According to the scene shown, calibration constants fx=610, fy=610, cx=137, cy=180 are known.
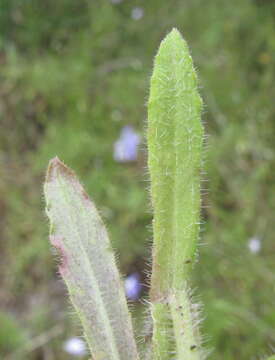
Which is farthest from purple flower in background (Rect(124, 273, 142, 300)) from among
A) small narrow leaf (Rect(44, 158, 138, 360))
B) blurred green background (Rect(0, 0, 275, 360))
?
small narrow leaf (Rect(44, 158, 138, 360))

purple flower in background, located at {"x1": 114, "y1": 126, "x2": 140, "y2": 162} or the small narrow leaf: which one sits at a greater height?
purple flower in background, located at {"x1": 114, "y1": 126, "x2": 140, "y2": 162}

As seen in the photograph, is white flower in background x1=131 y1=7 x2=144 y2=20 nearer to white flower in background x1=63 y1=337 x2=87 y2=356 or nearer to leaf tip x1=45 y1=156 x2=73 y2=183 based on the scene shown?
white flower in background x1=63 y1=337 x2=87 y2=356

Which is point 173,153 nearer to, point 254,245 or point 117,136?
point 254,245

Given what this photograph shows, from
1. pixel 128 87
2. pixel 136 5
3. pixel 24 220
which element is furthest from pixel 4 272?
pixel 136 5

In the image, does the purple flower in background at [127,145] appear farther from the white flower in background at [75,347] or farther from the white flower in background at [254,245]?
the white flower in background at [75,347]

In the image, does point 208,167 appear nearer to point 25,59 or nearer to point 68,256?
point 25,59

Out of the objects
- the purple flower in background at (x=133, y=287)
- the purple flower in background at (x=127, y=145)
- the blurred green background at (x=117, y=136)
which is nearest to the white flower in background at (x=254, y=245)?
the blurred green background at (x=117, y=136)

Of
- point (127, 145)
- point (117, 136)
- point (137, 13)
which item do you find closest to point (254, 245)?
point (127, 145)
